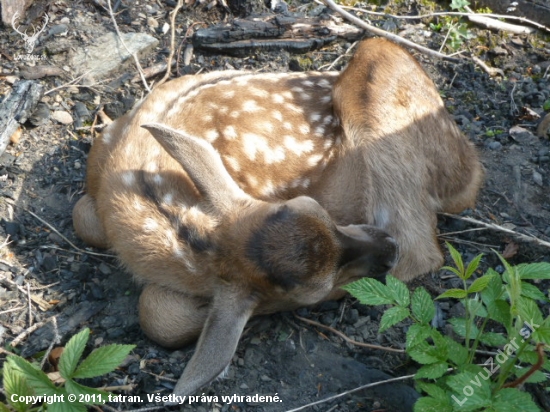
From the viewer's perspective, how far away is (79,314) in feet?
12.3

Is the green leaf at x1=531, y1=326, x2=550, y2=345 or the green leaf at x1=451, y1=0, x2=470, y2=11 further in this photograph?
the green leaf at x1=451, y1=0, x2=470, y2=11

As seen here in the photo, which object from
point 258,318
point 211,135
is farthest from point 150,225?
point 258,318

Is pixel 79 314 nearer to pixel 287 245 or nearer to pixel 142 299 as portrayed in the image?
pixel 142 299

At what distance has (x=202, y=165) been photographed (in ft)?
11.5

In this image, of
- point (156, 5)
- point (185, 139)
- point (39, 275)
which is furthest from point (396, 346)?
point (156, 5)

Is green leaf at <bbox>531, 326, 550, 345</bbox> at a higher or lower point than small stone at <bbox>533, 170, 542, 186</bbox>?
higher

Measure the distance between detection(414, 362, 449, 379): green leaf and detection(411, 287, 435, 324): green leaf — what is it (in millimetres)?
205

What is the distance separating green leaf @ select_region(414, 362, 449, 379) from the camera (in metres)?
2.97

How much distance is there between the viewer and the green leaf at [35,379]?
289 centimetres

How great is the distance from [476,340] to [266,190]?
59.9 inches

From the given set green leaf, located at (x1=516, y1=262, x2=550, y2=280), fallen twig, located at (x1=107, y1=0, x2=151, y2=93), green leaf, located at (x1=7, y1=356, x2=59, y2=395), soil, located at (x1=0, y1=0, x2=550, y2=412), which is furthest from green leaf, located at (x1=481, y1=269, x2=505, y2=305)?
fallen twig, located at (x1=107, y1=0, x2=151, y2=93)

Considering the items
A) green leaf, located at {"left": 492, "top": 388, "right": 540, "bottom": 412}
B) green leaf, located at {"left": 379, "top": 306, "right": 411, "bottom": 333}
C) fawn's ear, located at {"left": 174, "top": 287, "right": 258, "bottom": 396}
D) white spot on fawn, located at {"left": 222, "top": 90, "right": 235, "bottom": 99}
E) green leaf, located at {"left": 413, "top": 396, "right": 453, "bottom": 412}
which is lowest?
fawn's ear, located at {"left": 174, "top": 287, "right": 258, "bottom": 396}

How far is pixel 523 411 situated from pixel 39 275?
2619mm

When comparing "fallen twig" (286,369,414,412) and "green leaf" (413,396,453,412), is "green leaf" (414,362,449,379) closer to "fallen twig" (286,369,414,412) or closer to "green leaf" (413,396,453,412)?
"green leaf" (413,396,453,412)
